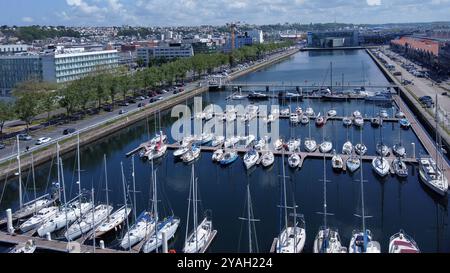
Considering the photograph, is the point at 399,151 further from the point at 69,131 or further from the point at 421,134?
the point at 69,131

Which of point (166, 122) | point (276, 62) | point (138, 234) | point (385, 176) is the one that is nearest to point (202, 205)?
point (138, 234)

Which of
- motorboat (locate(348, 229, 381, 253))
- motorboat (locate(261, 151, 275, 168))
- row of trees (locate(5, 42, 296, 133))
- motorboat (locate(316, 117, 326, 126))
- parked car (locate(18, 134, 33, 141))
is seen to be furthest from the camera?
motorboat (locate(316, 117, 326, 126))

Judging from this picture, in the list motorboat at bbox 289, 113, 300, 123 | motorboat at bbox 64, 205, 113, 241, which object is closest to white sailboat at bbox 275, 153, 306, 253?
motorboat at bbox 64, 205, 113, 241

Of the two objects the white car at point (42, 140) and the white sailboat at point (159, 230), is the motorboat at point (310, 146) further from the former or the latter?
the white car at point (42, 140)

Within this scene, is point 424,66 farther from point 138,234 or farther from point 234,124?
point 138,234

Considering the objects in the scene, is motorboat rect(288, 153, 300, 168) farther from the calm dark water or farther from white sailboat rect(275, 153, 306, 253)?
white sailboat rect(275, 153, 306, 253)

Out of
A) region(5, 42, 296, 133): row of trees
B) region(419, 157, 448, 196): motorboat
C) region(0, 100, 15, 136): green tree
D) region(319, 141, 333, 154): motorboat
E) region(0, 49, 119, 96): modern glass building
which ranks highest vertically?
region(0, 49, 119, 96): modern glass building

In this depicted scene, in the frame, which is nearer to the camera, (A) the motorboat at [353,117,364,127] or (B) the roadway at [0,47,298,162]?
(B) the roadway at [0,47,298,162]

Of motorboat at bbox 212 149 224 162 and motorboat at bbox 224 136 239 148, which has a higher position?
motorboat at bbox 224 136 239 148

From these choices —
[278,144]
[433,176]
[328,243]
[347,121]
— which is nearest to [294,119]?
[347,121]
